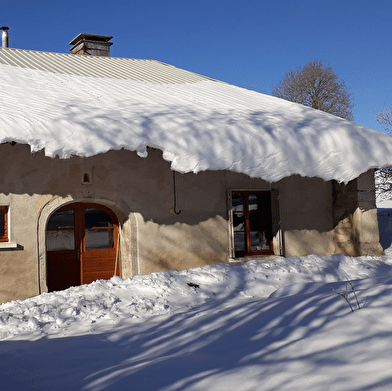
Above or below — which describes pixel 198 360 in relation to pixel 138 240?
below

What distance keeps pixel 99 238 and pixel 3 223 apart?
5.44 feet

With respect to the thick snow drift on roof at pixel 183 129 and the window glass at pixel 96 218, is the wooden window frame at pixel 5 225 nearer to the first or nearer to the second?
the window glass at pixel 96 218

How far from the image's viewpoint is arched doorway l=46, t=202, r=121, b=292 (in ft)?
24.4

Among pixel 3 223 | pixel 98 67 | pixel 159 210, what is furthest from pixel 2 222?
pixel 98 67

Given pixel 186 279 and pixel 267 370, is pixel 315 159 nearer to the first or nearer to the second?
pixel 186 279

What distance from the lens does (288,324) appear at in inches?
139

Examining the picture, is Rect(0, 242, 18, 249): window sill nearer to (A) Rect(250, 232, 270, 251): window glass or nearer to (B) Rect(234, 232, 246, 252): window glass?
(B) Rect(234, 232, 246, 252): window glass

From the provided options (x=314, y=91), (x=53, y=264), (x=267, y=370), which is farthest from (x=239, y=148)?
(x=314, y=91)

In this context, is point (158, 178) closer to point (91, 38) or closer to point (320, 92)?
point (91, 38)

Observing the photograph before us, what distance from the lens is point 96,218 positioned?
7723 mm

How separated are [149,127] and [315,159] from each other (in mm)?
2715

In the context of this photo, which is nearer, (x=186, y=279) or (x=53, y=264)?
(x=186, y=279)

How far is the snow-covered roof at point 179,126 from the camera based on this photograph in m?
5.88

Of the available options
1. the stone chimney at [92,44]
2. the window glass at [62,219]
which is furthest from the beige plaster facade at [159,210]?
the stone chimney at [92,44]
